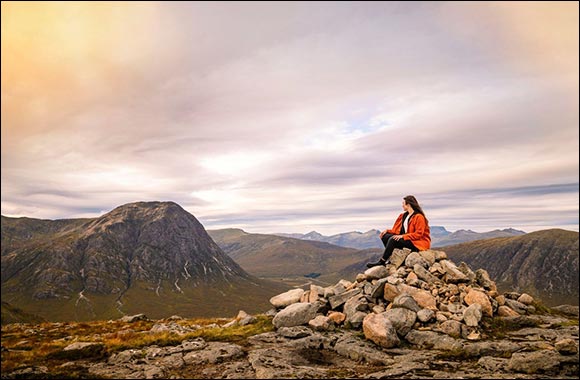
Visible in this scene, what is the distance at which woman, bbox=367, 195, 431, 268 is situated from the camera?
84.3 ft

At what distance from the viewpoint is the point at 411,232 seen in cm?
2612

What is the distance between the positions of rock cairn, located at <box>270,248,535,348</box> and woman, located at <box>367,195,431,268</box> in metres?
0.65

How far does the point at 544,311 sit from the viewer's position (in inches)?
946

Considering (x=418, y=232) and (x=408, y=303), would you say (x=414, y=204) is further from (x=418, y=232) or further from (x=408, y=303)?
(x=408, y=303)

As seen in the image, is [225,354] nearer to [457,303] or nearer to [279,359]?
[279,359]

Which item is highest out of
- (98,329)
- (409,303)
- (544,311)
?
(409,303)

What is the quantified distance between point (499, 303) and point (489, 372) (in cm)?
1120

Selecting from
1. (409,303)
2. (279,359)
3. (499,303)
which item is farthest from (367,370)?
(499,303)

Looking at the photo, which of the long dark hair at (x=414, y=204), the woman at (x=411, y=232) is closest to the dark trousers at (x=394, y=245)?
the woman at (x=411, y=232)

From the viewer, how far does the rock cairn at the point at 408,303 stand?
61.6 ft

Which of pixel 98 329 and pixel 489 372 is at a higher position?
pixel 489 372

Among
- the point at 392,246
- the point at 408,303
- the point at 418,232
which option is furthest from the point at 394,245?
the point at 408,303

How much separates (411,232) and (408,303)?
6.94 metres

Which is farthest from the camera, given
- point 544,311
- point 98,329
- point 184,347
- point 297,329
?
point 98,329
